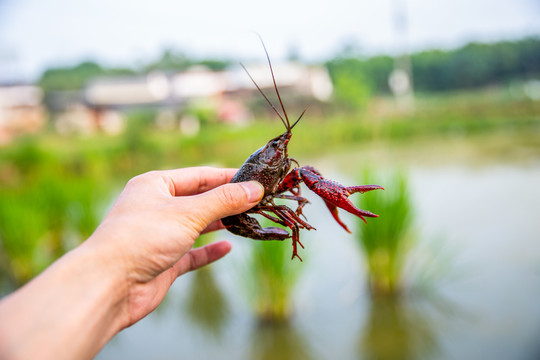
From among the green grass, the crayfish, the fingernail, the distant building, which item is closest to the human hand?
the fingernail

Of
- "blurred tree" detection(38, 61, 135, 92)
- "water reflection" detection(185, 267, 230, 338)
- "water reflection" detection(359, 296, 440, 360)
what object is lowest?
"water reflection" detection(359, 296, 440, 360)

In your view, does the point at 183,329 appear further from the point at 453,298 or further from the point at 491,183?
the point at 491,183

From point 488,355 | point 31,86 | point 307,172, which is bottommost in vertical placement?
point 488,355

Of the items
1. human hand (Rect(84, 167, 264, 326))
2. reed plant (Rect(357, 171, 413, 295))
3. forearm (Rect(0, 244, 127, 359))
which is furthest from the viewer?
reed plant (Rect(357, 171, 413, 295))

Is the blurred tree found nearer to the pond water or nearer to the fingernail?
the pond water

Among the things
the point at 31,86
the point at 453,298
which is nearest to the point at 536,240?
the point at 453,298

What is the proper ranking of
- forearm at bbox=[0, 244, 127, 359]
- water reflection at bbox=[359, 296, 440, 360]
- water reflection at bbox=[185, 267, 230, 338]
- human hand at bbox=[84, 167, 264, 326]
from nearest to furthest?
forearm at bbox=[0, 244, 127, 359] < human hand at bbox=[84, 167, 264, 326] < water reflection at bbox=[359, 296, 440, 360] < water reflection at bbox=[185, 267, 230, 338]

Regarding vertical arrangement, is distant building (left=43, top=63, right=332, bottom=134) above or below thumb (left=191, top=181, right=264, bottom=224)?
above
